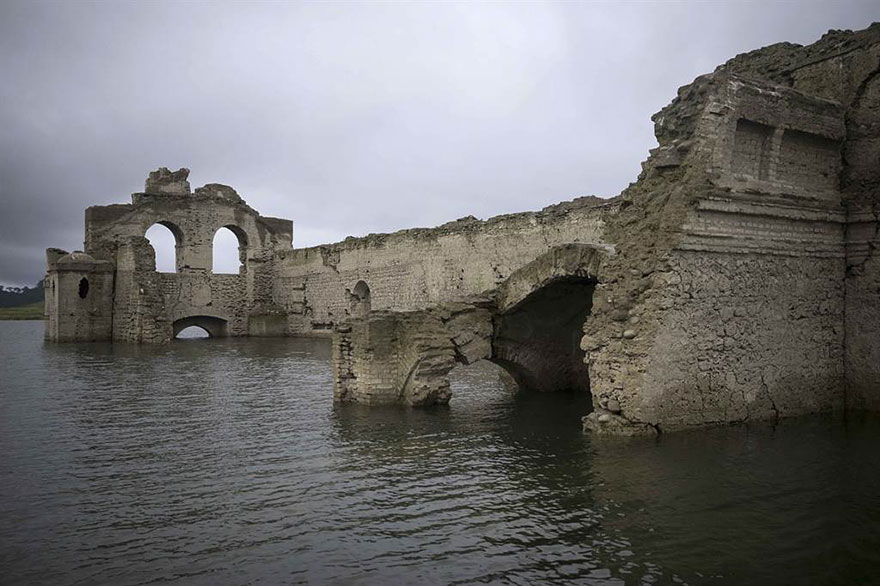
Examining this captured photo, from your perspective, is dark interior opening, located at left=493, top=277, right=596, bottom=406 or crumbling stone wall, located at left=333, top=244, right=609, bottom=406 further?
dark interior opening, located at left=493, top=277, right=596, bottom=406

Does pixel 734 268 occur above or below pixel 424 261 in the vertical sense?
below

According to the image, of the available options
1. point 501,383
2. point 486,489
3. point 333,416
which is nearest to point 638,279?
point 486,489

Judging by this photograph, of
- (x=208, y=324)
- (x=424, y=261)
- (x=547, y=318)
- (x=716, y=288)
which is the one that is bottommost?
(x=208, y=324)

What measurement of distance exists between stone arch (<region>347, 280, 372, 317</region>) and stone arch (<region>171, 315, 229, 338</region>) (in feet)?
24.3

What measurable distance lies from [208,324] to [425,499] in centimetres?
2887

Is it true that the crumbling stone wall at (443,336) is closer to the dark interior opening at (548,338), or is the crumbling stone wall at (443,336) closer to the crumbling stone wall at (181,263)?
the dark interior opening at (548,338)

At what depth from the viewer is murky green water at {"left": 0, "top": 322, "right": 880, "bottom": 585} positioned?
17.7 feet

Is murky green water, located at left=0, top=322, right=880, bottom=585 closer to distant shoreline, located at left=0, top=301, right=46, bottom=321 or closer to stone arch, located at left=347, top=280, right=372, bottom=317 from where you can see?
stone arch, located at left=347, top=280, right=372, bottom=317

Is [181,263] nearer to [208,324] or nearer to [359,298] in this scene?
[208,324]

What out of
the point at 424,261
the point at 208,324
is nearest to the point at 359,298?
the point at 424,261

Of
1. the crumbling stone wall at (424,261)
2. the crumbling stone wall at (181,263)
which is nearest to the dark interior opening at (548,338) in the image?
the crumbling stone wall at (424,261)

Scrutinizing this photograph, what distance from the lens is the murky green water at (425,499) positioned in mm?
5383

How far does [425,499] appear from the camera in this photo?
23.0 feet


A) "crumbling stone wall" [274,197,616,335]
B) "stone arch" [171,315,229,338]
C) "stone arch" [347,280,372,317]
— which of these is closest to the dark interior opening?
"crumbling stone wall" [274,197,616,335]
